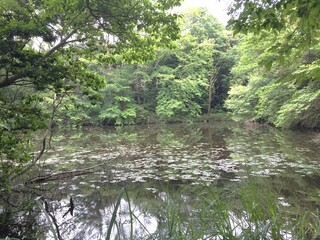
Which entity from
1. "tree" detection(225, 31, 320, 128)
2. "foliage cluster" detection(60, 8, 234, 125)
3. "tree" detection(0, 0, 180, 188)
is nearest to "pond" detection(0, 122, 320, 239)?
"tree" detection(0, 0, 180, 188)

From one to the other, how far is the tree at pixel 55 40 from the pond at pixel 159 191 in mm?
981

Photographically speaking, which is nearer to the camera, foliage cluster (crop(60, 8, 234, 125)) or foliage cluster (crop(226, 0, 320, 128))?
foliage cluster (crop(226, 0, 320, 128))

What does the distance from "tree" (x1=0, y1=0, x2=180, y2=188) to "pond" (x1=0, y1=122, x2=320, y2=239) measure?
981 millimetres

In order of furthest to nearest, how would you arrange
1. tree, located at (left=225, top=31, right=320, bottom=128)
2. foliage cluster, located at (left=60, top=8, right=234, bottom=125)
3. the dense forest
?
foliage cluster, located at (left=60, top=8, right=234, bottom=125) < tree, located at (left=225, top=31, right=320, bottom=128) < the dense forest

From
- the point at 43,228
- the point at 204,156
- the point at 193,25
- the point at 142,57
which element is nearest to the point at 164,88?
the point at 193,25

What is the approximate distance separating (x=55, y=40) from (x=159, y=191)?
346cm

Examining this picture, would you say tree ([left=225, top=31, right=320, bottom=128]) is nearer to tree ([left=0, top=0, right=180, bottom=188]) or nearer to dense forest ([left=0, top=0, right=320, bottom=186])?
dense forest ([left=0, top=0, right=320, bottom=186])

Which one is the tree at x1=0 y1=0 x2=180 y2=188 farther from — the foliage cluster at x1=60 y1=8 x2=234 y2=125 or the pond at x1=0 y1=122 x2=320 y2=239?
the foliage cluster at x1=60 y1=8 x2=234 y2=125

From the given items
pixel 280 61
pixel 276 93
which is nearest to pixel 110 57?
pixel 280 61

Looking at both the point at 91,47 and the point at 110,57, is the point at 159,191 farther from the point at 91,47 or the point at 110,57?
the point at 91,47

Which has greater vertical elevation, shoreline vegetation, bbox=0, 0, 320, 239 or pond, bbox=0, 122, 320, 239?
shoreline vegetation, bbox=0, 0, 320, 239

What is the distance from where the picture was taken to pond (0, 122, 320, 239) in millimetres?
2883

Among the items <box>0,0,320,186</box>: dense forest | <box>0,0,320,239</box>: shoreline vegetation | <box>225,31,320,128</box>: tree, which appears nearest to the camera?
<box>0,0,320,239</box>: shoreline vegetation

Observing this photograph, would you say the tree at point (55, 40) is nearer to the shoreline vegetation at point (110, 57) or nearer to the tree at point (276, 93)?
the shoreline vegetation at point (110, 57)
